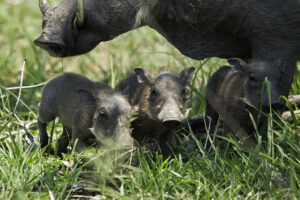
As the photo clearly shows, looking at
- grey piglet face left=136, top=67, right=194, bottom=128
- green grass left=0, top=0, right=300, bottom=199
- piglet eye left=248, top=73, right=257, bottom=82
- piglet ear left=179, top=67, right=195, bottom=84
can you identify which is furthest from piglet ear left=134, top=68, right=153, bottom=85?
piglet eye left=248, top=73, right=257, bottom=82

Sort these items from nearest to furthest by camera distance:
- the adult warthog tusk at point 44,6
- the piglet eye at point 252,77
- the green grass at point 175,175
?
the green grass at point 175,175
the adult warthog tusk at point 44,6
the piglet eye at point 252,77

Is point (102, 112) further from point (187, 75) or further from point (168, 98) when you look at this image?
point (187, 75)

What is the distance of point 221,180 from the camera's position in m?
3.14

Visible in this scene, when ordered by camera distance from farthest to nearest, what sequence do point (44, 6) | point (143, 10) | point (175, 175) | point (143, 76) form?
1. point (143, 76)
2. point (143, 10)
3. point (44, 6)
4. point (175, 175)

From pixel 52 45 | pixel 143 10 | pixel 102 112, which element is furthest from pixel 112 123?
pixel 143 10

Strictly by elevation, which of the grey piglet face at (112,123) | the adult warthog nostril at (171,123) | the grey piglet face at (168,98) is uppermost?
the grey piglet face at (168,98)

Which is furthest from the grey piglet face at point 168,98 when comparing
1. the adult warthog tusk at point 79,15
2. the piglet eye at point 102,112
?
the adult warthog tusk at point 79,15

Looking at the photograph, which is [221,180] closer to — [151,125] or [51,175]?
[151,125]

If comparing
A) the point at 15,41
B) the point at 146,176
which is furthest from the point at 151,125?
the point at 15,41

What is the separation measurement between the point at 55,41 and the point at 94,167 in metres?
0.79

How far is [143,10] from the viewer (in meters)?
3.63

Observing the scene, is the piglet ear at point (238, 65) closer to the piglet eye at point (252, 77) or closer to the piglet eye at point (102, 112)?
the piglet eye at point (252, 77)

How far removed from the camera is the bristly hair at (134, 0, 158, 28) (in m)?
3.62

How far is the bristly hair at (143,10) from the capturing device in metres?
3.62
